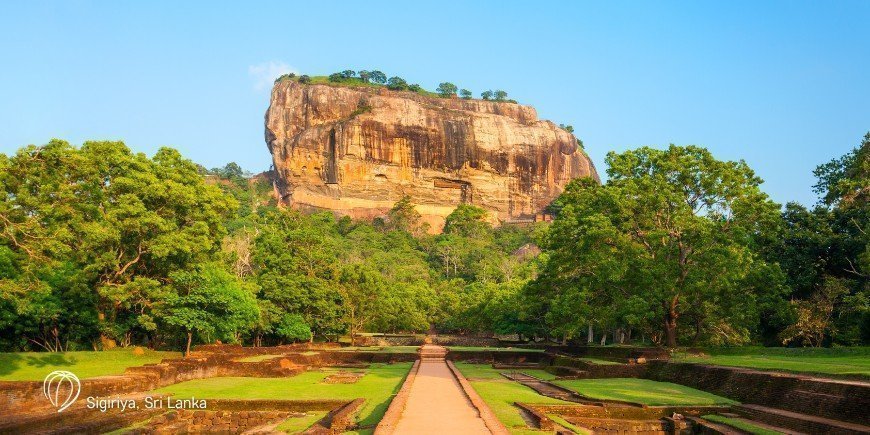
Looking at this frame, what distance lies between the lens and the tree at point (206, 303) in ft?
104

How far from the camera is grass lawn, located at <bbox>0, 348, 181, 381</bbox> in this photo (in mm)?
23125

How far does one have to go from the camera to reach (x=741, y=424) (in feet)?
51.6

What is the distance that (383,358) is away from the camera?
1533 inches

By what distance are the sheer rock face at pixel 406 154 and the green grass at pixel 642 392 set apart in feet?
372

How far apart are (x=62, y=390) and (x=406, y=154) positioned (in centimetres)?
12331

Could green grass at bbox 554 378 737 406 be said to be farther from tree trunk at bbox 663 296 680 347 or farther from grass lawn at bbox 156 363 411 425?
tree trunk at bbox 663 296 680 347

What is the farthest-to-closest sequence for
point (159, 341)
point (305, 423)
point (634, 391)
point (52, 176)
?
point (159, 341) < point (634, 391) < point (52, 176) < point (305, 423)

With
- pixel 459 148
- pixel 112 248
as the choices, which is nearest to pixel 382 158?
pixel 459 148

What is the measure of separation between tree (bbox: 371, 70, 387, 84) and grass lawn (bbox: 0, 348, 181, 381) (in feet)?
464

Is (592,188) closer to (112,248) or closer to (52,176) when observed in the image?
(112,248)

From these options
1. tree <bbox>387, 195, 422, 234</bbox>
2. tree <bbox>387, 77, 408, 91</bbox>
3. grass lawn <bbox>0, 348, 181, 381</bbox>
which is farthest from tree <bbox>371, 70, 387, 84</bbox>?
grass lawn <bbox>0, 348, 181, 381</bbox>

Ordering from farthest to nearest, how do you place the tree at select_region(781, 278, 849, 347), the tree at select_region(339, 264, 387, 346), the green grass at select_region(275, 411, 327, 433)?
the tree at select_region(339, 264, 387, 346), the tree at select_region(781, 278, 849, 347), the green grass at select_region(275, 411, 327, 433)

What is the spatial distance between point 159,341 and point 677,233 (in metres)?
26.3

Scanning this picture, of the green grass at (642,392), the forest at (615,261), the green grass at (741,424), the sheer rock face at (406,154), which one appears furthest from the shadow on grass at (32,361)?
the sheer rock face at (406,154)
